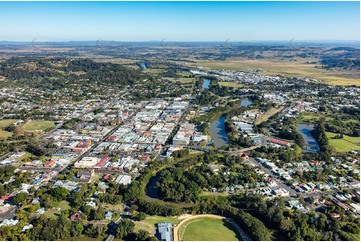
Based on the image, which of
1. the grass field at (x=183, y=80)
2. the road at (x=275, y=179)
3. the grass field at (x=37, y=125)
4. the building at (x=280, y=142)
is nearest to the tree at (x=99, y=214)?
the road at (x=275, y=179)

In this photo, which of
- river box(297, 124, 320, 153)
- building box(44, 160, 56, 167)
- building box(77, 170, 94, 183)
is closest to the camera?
building box(77, 170, 94, 183)

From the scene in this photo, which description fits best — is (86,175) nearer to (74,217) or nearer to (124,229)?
(74,217)

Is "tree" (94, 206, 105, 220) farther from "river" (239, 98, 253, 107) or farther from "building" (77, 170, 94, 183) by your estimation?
"river" (239, 98, 253, 107)

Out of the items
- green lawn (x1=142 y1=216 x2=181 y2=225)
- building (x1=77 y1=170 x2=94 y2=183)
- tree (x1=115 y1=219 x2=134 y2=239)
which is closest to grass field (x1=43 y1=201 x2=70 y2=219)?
building (x1=77 y1=170 x2=94 y2=183)

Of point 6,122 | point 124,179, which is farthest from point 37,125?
point 124,179

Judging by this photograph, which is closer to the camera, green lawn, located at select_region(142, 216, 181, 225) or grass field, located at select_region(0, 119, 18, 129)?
green lawn, located at select_region(142, 216, 181, 225)

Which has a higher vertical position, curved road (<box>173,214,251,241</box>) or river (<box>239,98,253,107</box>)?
curved road (<box>173,214,251,241</box>)

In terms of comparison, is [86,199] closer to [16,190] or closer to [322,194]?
[16,190]
